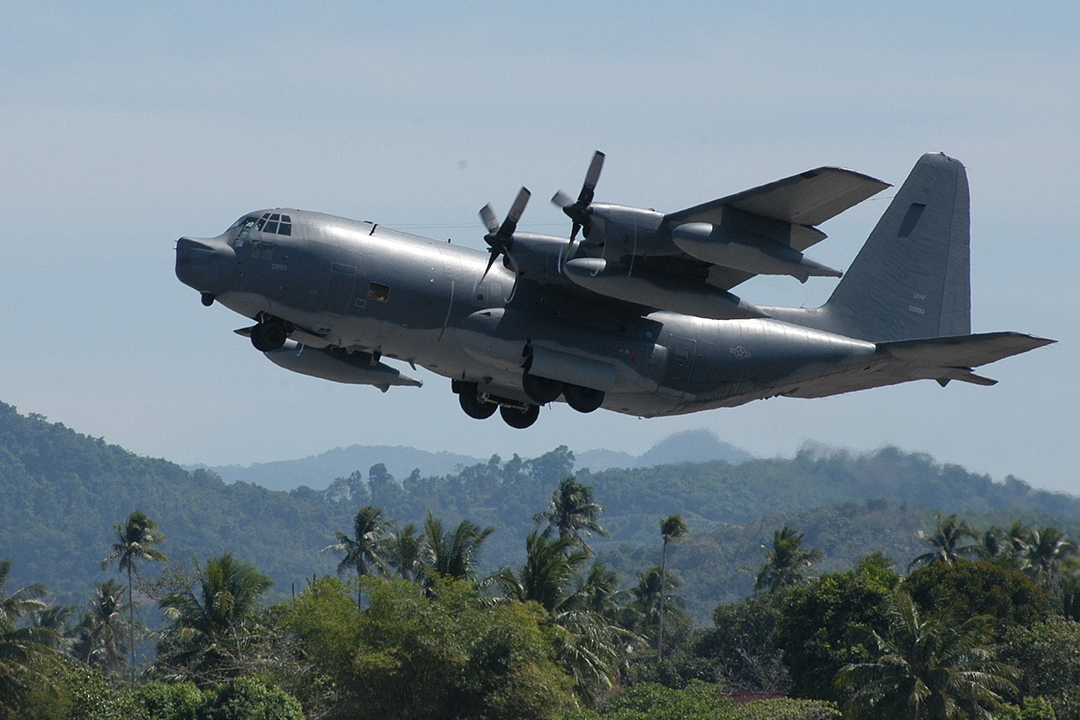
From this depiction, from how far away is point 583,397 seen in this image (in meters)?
28.9

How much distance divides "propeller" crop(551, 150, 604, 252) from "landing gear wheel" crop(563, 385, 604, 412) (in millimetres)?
3375

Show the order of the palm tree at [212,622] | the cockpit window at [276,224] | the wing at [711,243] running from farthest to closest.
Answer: the palm tree at [212,622] → the cockpit window at [276,224] → the wing at [711,243]

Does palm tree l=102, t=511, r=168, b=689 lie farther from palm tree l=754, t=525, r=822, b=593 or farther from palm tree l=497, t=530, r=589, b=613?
palm tree l=497, t=530, r=589, b=613

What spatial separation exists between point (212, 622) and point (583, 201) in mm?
22173

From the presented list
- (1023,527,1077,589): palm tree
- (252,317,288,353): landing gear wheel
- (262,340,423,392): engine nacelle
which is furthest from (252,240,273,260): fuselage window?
(1023,527,1077,589): palm tree

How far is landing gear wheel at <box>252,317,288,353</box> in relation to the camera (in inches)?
1070

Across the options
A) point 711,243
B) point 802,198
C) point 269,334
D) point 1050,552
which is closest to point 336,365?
point 269,334

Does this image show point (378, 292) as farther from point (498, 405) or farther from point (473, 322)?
point (498, 405)

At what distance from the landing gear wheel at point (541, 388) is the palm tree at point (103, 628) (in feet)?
161

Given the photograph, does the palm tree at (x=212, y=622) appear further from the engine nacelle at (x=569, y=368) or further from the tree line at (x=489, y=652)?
the engine nacelle at (x=569, y=368)

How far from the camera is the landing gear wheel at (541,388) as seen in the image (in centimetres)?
2839

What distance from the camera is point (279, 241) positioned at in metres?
26.5

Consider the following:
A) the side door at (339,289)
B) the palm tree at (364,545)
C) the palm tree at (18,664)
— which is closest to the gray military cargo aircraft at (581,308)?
the side door at (339,289)

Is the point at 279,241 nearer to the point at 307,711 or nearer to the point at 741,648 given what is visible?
the point at 307,711
